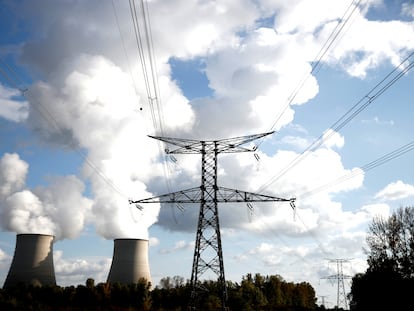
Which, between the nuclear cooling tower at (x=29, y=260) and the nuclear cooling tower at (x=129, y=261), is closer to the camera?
the nuclear cooling tower at (x=29, y=260)

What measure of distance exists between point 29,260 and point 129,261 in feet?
30.8

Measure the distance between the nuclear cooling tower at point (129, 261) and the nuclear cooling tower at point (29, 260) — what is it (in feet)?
22.0

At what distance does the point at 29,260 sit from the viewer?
4006 cm

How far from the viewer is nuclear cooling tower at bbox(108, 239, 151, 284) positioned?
40.4 metres

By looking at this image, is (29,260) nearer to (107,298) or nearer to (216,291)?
(107,298)

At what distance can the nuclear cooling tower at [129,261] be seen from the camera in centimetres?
4038

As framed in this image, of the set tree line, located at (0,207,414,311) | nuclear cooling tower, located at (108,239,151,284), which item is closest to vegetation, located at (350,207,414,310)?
tree line, located at (0,207,414,311)

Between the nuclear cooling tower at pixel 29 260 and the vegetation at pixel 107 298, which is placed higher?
the nuclear cooling tower at pixel 29 260

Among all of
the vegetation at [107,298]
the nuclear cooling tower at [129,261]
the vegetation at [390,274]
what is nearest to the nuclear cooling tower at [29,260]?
the vegetation at [107,298]

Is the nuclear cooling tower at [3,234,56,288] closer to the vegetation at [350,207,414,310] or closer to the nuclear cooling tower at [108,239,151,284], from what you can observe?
the nuclear cooling tower at [108,239,151,284]

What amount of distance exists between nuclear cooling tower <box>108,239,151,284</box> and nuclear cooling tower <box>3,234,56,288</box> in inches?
263

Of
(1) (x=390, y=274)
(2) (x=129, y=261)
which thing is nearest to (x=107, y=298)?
(2) (x=129, y=261)

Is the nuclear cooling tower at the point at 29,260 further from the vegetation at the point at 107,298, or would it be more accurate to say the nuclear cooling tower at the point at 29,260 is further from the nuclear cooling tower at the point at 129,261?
the nuclear cooling tower at the point at 129,261

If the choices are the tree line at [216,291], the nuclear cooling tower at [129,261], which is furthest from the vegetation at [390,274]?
the nuclear cooling tower at [129,261]
